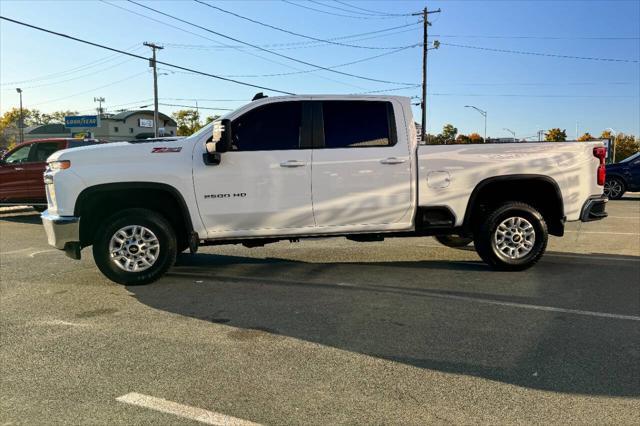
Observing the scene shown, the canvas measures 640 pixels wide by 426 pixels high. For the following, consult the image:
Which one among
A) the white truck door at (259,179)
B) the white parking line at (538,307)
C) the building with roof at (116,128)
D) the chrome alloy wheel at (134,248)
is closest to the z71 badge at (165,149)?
the white truck door at (259,179)

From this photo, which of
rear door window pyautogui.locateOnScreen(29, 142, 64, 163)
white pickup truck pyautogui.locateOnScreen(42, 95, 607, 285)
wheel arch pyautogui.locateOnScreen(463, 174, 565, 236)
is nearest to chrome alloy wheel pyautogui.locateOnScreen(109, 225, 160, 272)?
white pickup truck pyautogui.locateOnScreen(42, 95, 607, 285)

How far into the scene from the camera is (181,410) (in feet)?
9.68

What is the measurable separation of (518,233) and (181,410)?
15.9ft

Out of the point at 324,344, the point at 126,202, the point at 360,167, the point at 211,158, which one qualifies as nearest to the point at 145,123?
the point at 126,202

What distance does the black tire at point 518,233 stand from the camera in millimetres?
6320

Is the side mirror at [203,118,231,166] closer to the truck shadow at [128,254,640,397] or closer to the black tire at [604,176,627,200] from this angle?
A: the truck shadow at [128,254,640,397]

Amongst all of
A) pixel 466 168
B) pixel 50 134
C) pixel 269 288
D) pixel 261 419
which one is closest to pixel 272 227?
pixel 269 288

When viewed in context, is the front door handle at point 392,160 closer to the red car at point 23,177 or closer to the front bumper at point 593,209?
the front bumper at point 593,209

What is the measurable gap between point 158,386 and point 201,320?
54.6 inches

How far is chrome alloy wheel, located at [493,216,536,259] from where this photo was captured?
250 inches

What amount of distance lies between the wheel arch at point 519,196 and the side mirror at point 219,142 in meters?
3.06

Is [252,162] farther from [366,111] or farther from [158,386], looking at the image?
[158,386]

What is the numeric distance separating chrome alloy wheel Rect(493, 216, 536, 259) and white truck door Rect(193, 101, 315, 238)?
7.93 feet

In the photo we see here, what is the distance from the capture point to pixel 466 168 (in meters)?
6.18
